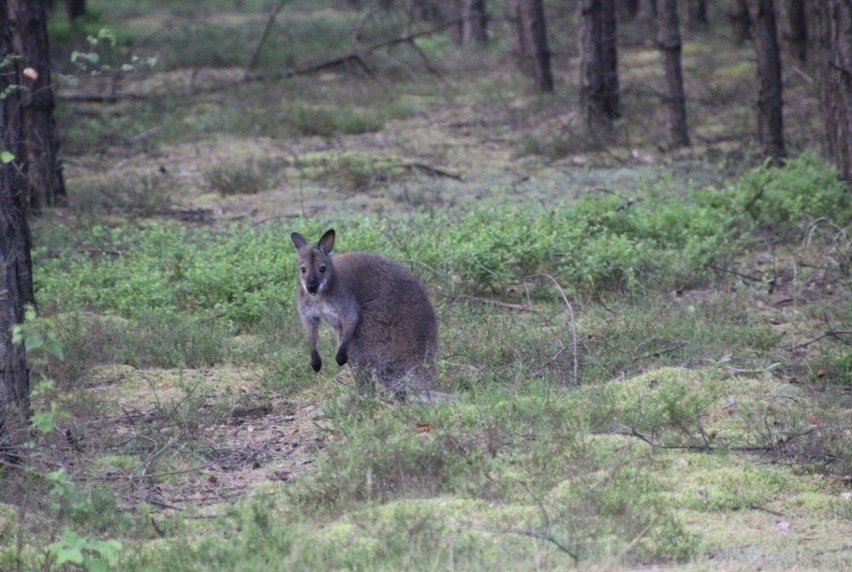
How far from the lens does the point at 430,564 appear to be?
16.6 feet

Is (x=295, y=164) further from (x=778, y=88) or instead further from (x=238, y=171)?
(x=778, y=88)

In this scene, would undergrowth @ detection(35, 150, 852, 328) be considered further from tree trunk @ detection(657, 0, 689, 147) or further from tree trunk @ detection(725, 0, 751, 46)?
tree trunk @ detection(725, 0, 751, 46)

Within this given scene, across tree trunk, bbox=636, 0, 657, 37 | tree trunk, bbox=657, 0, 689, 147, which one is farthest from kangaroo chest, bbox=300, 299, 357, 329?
tree trunk, bbox=636, 0, 657, 37

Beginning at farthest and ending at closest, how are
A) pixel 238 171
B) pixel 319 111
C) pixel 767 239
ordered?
pixel 319 111, pixel 238 171, pixel 767 239

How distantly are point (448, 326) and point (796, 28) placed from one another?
54.8 ft

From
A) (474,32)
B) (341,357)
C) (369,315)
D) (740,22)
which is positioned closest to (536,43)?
(740,22)

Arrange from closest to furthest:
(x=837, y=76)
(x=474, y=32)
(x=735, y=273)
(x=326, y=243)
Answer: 1. (x=326, y=243)
2. (x=735, y=273)
3. (x=837, y=76)
4. (x=474, y=32)

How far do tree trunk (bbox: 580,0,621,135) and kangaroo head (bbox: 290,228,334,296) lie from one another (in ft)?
31.9

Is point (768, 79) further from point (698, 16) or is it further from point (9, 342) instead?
point (698, 16)

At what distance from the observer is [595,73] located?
58.9 ft

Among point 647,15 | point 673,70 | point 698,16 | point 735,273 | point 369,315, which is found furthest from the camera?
point 647,15

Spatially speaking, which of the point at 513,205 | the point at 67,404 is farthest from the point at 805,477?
the point at 513,205

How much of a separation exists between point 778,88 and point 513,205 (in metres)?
4.30

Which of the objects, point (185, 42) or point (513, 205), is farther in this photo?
point (185, 42)
